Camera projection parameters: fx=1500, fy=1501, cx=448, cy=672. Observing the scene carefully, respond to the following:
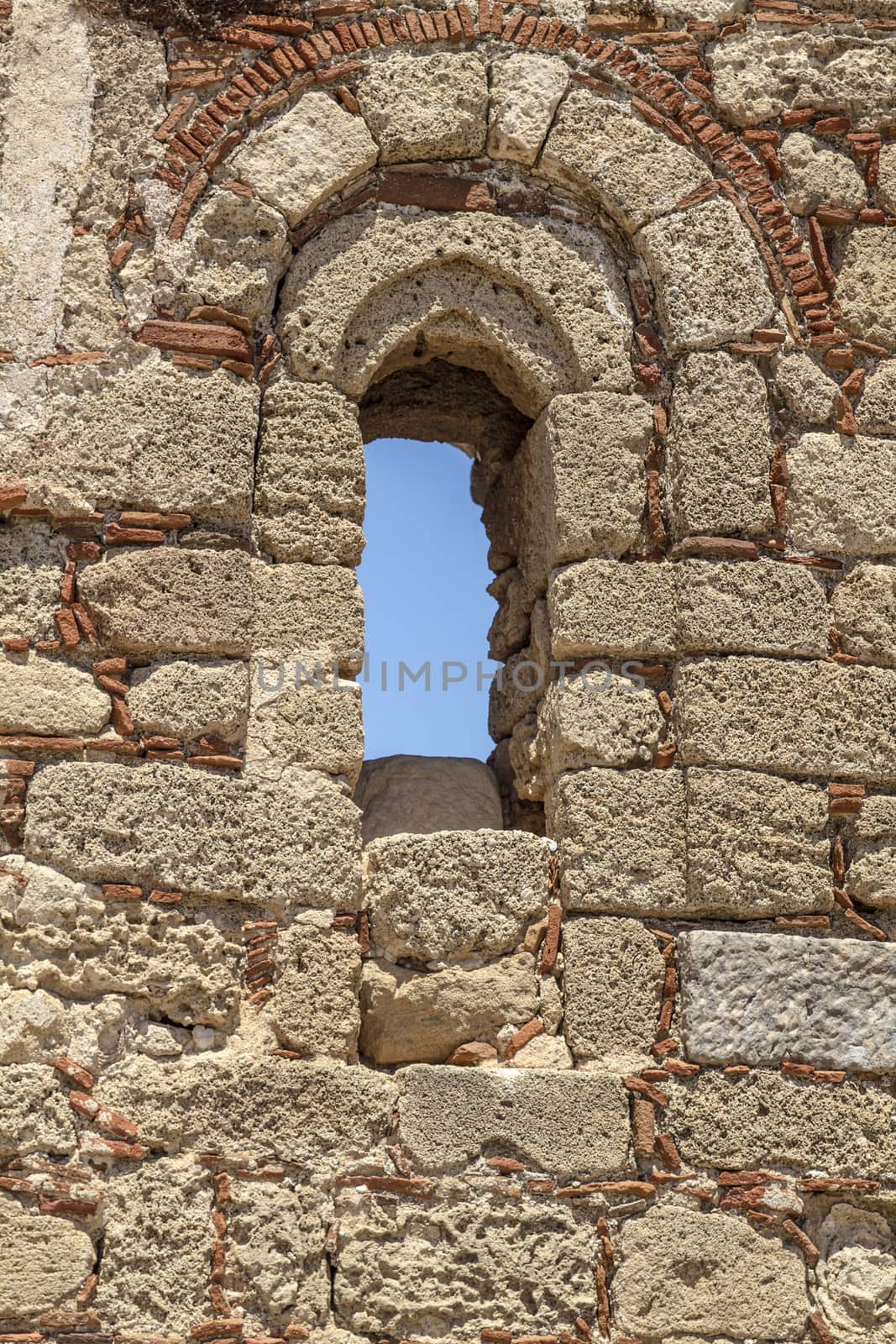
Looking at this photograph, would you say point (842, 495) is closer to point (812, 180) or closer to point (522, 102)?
point (812, 180)

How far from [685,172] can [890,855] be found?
2.24 m

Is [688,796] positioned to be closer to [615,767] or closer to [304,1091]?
[615,767]

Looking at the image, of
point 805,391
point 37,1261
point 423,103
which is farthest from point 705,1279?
point 423,103

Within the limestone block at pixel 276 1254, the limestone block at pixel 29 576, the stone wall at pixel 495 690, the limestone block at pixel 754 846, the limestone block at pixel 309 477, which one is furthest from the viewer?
the limestone block at pixel 309 477

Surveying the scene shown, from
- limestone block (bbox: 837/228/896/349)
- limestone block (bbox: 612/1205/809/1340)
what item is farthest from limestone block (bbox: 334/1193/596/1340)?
limestone block (bbox: 837/228/896/349)

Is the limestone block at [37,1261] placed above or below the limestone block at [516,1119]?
below

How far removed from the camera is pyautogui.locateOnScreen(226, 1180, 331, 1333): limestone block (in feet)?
12.6

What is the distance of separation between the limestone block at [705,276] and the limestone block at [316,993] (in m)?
2.15

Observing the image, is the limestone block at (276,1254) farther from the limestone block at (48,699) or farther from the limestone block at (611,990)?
the limestone block at (48,699)

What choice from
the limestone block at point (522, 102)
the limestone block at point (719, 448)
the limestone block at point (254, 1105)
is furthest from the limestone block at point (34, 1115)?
the limestone block at point (522, 102)

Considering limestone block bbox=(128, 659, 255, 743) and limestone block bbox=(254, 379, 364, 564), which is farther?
limestone block bbox=(254, 379, 364, 564)

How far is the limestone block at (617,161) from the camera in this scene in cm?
477

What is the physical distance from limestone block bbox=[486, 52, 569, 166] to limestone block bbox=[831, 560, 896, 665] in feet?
5.55

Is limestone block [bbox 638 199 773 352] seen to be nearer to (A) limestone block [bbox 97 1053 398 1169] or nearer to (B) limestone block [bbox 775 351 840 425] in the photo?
(B) limestone block [bbox 775 351 840 425]
